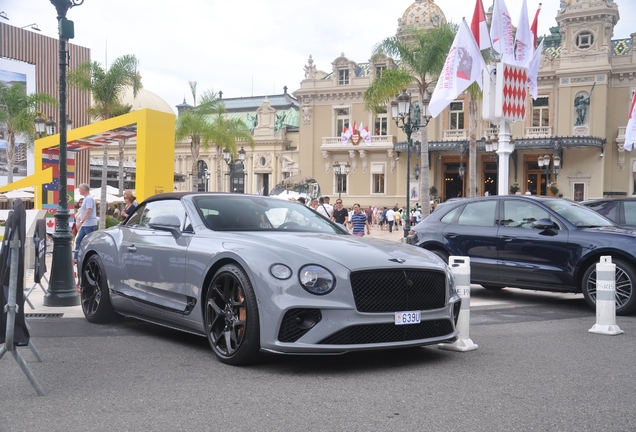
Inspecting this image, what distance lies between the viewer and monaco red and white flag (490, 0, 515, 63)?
16.7 m

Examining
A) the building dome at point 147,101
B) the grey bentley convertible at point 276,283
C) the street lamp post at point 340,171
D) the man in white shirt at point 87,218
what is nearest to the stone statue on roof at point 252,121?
the building dome at point 147,101

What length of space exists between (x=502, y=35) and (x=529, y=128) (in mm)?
32813

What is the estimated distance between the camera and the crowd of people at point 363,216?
65.2 ft

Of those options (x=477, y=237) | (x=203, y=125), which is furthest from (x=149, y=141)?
(x=203, y=125)

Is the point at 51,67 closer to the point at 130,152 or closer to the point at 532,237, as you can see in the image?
the point at 130,152

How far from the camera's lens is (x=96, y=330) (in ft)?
23.9

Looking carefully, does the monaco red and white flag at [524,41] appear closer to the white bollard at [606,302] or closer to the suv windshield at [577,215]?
the suv windshield at [577,215]

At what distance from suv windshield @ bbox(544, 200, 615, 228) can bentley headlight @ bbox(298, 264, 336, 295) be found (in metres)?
5.75

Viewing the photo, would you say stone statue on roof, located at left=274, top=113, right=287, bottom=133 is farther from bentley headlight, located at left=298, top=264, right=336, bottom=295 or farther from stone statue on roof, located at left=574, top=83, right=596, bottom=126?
bentley headlight, located at left=298, top=264, right=336, bottom=295

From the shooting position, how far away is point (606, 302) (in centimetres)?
741

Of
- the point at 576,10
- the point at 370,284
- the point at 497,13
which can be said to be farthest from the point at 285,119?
the point at 370,284

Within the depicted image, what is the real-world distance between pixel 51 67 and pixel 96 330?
6091cm

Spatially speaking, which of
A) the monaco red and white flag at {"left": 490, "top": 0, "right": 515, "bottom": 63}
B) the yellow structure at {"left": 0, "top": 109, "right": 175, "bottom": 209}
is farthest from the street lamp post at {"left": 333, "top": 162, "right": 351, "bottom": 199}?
the yellow structure at {"left": 0, "top": 109, "right": 175, "bottom": 209}

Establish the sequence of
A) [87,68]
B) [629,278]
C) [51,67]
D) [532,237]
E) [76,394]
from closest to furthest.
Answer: [76,394] < [629,278] < [532,237] < [87,68] < [51,67]
